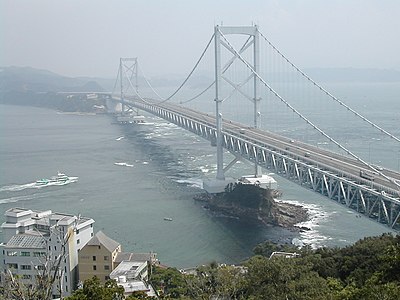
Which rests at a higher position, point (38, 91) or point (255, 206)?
point (38, 91)

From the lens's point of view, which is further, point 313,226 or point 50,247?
point 313,226

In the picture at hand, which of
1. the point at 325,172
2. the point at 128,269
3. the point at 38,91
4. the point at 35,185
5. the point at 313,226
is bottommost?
the point at 313,226

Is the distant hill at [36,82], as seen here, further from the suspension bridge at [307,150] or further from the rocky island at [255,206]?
the rocky island at [255,206]

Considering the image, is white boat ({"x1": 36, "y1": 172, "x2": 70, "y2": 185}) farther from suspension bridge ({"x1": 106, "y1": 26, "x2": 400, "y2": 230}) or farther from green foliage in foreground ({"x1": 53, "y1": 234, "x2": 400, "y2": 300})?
green foliage in foreground ({"x1": 53, "y1": 234, "x2": 400, "y2": 300})

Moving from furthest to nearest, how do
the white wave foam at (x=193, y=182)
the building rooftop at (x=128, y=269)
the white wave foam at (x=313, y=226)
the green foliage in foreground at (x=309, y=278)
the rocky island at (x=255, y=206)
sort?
the white wave foam at (x=193, y=182)
the rocky island at (x=255, y=206)
the white wave foam at (x=313, y=226)
the building rooftop at (x=128, y=269)
the green foliage in foreground at (x=309, y=278)

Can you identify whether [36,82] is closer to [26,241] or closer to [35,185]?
[35,185]

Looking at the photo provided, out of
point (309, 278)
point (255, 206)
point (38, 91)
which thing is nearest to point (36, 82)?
point (38, 91)

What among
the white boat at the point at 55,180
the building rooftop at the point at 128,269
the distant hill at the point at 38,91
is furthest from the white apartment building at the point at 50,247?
the distant hill at the point at 38,91
